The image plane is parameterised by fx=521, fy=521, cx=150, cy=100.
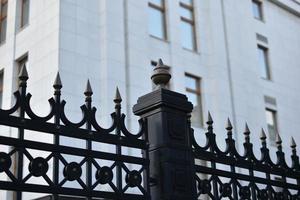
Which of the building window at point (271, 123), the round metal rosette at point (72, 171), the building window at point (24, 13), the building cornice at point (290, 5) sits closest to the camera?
the round metal rosette at point (72, 171)

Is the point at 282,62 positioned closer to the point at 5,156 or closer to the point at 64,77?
the point at 64,77

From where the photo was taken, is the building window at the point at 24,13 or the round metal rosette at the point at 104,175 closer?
the round metal rosette at the point at 104,175

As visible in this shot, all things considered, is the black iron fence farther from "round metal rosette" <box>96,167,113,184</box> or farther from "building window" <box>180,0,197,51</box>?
"building window" <box>180,0,197,51</box>

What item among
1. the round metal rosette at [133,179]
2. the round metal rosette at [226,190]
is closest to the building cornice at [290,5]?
the round metal rosette at [226,190]

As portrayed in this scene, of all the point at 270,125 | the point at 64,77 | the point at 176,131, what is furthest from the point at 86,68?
the point at 176,131

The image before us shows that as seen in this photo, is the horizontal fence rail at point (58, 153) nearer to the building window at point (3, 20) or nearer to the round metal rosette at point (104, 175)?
the round metal rosette at point (104, 175)

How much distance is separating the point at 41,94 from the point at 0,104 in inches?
104

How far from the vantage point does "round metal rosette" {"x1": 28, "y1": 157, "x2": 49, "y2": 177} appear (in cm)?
379

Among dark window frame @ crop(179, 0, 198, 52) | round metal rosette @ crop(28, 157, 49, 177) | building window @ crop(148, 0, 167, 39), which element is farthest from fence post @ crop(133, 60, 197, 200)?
dark window frame @ crop(179, 0, 198, 52)

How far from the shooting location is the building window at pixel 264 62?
982 inches

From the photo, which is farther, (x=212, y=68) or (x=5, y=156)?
(x=212, y=68)

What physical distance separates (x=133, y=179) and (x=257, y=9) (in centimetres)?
2314

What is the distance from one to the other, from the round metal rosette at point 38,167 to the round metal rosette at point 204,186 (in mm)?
1617

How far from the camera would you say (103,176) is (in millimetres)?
4160
